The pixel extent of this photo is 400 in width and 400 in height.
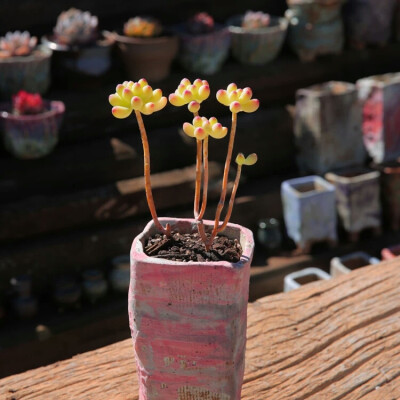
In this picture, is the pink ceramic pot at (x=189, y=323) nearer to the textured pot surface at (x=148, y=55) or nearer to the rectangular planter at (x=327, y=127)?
the textured pot surface at (x=148, y=55)

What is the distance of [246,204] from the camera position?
143 inches

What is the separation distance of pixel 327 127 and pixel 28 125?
150 cm

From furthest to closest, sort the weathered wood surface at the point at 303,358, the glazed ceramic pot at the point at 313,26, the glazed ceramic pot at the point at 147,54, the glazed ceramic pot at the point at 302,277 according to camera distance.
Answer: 1. the glazed ceramic pot at the point at 313,26
2. the glazed ceramic pot at the point at 147,54
3. the glazed ceramic pot at the point at 302,277
4. the weathered wood surface at the point at 303,358

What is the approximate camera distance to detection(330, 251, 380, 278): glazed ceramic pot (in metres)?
3.39

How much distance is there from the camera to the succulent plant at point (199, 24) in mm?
3850

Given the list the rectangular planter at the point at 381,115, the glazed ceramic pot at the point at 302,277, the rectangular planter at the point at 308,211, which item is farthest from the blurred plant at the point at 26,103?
the rectangular planter at the point at 381,115

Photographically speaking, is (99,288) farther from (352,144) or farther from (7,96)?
(352,144)

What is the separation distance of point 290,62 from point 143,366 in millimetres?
2969

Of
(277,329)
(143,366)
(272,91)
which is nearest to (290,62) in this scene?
(272,91)

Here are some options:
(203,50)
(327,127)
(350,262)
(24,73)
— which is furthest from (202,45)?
(350,262)

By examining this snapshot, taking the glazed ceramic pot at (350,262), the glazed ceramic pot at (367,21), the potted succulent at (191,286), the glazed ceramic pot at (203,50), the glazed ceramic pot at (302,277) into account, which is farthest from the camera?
the glazed ceramic pot at (367,21)

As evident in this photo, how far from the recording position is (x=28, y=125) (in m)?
3.29

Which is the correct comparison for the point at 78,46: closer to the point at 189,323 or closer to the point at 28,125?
the point at 28,125

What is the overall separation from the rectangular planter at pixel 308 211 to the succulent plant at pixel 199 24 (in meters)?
0.88
